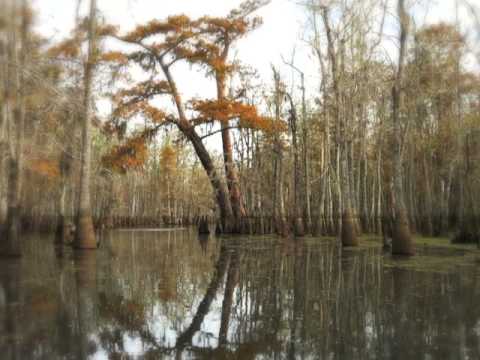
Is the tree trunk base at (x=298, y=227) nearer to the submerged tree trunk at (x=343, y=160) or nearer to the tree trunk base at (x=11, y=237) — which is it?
the submerged tree trunk at (x=343, y=160)

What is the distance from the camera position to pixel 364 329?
5266 millimetres

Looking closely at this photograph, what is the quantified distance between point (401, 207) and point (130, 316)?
9381 millimetres

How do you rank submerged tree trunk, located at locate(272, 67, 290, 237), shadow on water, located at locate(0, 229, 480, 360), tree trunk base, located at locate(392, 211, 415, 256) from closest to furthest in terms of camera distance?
shadow on water, located at locate(0, 229, 480, 360) → tree trunk base, located at locate(392, 211, 415, 256) → submerged tree trunk, located at locate(272, 67, 290, 237)

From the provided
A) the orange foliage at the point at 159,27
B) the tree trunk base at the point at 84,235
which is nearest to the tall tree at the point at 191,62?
the orange foliage at the point at 159,27

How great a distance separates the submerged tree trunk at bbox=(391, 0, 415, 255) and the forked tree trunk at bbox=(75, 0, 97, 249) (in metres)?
8.29

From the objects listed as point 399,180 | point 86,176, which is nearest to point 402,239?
point 399,180

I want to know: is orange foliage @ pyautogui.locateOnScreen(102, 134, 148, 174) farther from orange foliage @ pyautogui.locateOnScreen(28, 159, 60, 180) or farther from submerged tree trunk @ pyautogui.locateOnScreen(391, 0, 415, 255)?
submerged tree trunk @ pyautogui.locateOnScreen(391, 0, 415, 255)

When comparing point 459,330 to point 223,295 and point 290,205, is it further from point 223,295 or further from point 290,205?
point 290,205

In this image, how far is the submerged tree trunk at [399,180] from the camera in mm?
13398

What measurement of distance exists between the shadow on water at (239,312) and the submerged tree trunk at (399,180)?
8.23ft

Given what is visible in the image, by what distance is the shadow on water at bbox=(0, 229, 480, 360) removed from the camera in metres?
4.54

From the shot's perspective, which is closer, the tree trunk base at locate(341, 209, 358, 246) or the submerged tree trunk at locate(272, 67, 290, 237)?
the tree trunk base at locate(341, 209, 358, 246)

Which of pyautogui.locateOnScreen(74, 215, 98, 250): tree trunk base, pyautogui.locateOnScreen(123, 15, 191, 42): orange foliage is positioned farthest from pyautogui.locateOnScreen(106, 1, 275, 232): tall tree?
pyautogui.locateOnScreen(74, 215, 98, 250): tree trunk base

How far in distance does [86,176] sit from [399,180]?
9.15 metres
